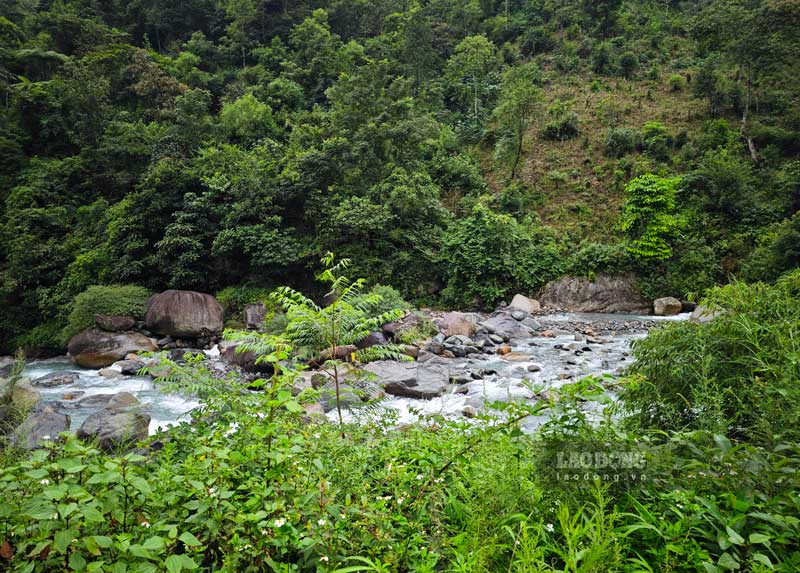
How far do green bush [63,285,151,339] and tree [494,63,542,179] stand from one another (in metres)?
21.3

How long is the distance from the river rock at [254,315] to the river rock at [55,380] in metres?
5.45

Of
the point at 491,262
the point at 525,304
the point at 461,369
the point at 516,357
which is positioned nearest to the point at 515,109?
the point at 491,262

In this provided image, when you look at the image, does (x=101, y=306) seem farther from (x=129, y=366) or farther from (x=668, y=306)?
(x=668, y=306)

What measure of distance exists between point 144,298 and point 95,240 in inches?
222

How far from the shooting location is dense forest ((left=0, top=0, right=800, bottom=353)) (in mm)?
17422

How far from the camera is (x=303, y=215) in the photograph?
62.1 feet

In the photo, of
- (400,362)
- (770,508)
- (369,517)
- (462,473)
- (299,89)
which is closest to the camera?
(770,508)

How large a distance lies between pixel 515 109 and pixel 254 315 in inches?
754

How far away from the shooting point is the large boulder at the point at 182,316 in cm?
1453

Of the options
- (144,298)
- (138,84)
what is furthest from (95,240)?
(138,84)

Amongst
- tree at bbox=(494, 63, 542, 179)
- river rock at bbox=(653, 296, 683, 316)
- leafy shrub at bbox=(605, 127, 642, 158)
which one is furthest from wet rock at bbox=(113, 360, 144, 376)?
leafy shrub at bbox=(605, 127, 642, 158)

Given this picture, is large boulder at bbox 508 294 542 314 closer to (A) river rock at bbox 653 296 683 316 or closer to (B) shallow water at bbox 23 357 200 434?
(A) river rock at bbox 653 296 683 316

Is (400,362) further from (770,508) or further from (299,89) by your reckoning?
(299,89)

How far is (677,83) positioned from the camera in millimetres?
28484
